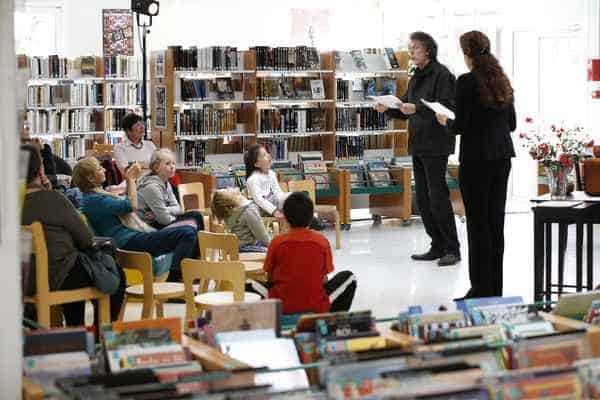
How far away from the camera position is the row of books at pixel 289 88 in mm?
12016

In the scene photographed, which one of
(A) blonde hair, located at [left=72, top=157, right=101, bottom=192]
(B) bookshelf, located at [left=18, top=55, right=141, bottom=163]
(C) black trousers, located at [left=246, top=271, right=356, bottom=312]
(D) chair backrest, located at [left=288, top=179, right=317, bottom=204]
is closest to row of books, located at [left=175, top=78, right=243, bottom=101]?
(B) bookshelf, located at [left=18, top=55, right=141, bottom=163]

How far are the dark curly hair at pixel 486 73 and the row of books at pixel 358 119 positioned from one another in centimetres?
550

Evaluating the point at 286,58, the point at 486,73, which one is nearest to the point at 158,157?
the point at 486,73

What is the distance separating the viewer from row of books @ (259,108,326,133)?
12.1 meters

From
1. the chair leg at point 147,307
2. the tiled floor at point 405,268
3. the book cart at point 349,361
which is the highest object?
the book cart at point 349,361

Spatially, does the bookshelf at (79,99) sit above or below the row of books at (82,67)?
below

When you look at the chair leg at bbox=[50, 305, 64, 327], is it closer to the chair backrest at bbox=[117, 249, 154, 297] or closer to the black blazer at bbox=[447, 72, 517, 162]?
the chair backrest at bbox=[117, 249, 154, 297]

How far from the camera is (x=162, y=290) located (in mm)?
6535

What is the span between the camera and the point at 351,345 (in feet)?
12.0

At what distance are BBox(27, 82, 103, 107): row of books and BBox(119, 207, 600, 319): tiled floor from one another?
345 centimetres

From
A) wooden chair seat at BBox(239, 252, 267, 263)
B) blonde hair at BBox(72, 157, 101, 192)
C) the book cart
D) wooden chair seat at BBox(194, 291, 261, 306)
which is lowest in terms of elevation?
wooden chair seat at BBox(194, 291, 261, 306)

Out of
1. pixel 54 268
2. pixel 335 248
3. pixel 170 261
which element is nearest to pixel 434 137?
pixel 335 248

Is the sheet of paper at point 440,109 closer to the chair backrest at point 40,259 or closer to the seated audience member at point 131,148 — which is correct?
the seated audience member at point 131,148

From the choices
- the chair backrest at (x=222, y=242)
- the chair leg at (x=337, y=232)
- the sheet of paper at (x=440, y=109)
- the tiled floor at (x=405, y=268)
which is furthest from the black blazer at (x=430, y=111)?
the chair backrest at (x=222, y=242)
